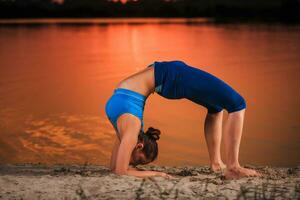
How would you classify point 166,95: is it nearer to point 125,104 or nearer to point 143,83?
point 143,83

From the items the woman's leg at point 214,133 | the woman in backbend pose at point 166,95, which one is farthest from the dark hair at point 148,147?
the woman's leg at point 214,133

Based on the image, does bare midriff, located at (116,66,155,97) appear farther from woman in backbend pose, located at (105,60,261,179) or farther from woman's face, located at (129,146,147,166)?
woman's face, located at (129,146,147,166)

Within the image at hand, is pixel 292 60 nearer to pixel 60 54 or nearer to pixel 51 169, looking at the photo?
pixel 60 54

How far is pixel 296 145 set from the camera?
8.88 metres

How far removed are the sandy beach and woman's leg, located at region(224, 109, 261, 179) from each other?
9cm

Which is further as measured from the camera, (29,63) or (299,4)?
(299,4)

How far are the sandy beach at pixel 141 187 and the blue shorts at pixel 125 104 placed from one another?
62 cm

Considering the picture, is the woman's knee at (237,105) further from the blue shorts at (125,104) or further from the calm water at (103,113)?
the calm water at (103,113)

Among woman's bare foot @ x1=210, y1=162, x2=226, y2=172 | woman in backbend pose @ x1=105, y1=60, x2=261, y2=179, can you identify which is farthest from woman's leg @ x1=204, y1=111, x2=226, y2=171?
woman in backbend pose @ x1=105, y1=60, x2=261, y2=179

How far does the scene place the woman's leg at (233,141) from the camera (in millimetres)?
5094

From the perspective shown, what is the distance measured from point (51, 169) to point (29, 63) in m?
17.7

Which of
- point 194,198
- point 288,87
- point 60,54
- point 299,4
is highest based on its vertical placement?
point 299,4

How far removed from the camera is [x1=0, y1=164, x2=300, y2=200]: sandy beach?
471 centimetres

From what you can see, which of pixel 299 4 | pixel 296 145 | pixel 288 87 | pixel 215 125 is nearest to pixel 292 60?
pixel 288 87
